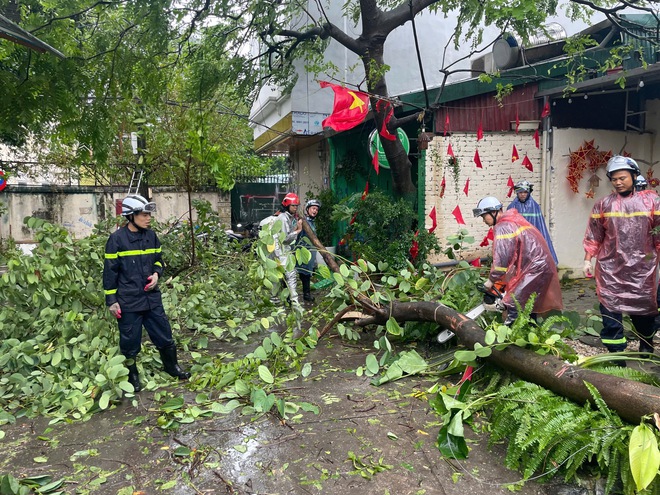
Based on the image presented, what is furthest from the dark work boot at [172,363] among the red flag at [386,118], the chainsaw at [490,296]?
the red flag at [386,118]

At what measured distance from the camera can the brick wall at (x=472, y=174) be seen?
25.9 ft

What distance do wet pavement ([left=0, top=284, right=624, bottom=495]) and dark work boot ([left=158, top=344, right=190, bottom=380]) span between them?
473 millimetres

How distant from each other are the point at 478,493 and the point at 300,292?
580 cm

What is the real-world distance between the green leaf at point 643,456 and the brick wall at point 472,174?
18.7 ft

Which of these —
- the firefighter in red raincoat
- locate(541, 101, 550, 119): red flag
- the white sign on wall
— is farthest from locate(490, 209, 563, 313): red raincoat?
the white sign on wall

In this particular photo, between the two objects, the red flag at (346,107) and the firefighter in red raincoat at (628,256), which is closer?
the firefighter in red raincoat at (628,256)

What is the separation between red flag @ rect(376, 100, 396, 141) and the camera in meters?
7.33

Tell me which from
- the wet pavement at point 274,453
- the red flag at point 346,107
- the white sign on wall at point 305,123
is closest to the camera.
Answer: the wet pavement at point 274,453

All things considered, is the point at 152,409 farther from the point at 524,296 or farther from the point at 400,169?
the point at 400,169

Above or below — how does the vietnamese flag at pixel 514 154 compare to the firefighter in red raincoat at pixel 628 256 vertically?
above

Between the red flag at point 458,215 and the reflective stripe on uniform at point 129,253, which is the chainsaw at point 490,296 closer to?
the reflective stripe on uniform at point 129,253

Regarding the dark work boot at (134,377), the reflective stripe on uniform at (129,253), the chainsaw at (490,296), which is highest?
the reflective stripe on uniform at (129,253)

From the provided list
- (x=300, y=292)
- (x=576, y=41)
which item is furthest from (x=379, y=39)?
(x=300, y=292)

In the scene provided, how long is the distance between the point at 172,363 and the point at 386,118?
15.7ft
